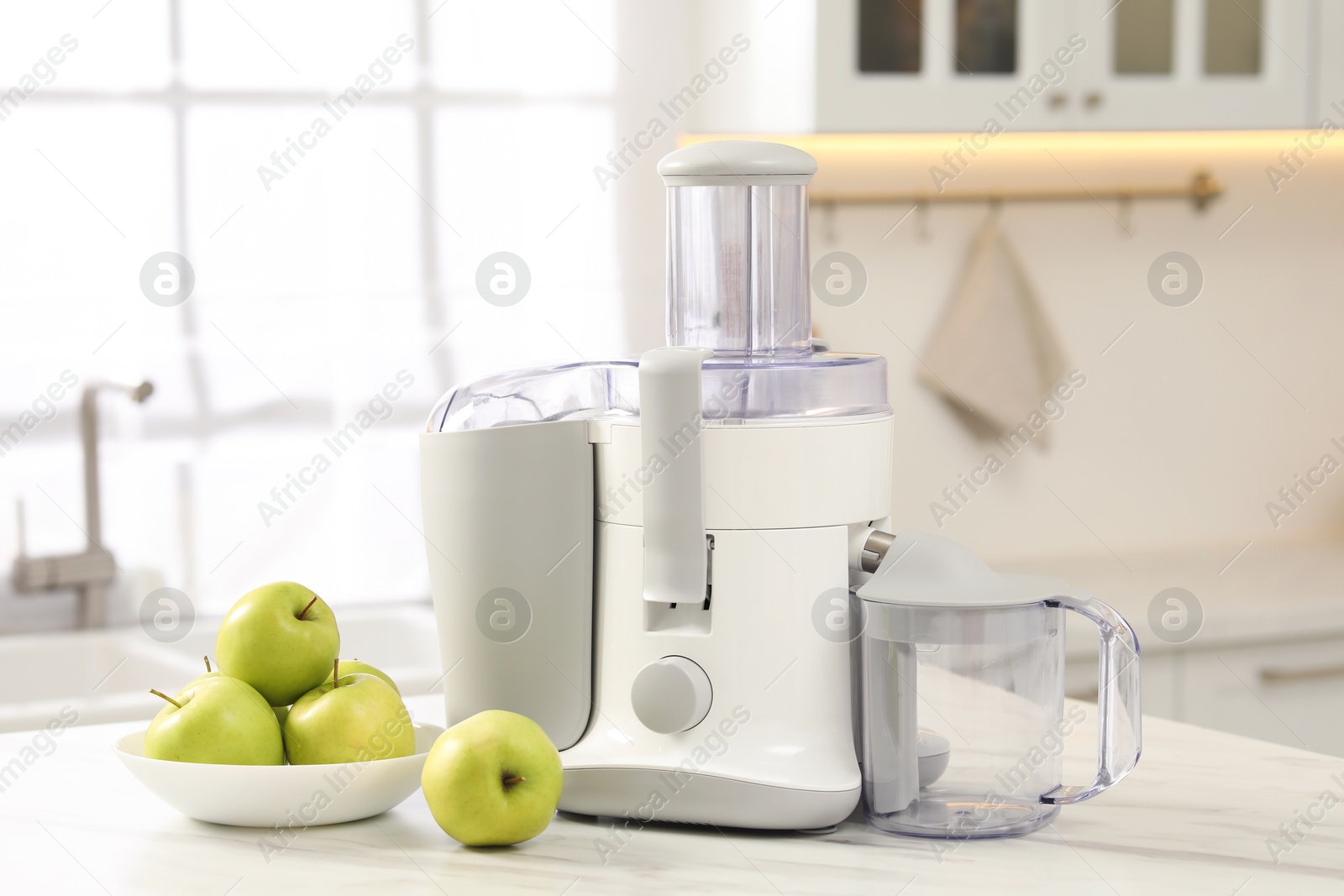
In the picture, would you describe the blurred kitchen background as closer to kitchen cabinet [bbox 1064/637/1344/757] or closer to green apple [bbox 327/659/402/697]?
kitchen cabinet [bbox 1064/637/1344/757]

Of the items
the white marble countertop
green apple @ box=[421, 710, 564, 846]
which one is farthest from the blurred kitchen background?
green apple @ box=[421, 710, 564, 846]

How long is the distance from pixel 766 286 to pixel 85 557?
1.49m

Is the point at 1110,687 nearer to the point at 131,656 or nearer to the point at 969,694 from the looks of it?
the point at 969,694

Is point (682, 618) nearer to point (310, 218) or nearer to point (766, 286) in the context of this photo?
point (766, 286)

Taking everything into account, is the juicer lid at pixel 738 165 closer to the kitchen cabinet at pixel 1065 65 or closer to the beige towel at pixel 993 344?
the kitchen cabinet at pixel 1065 65

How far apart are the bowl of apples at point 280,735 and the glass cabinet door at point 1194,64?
1708 mm

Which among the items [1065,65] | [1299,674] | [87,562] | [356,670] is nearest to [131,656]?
[87,562]

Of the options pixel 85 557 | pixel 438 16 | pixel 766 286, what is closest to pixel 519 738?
pixel 766 286

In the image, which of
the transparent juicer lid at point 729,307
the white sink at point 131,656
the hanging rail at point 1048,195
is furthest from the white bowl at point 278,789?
the hanging rail at point 1048,195

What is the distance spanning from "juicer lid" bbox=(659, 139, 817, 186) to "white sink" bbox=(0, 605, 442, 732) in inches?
47.1

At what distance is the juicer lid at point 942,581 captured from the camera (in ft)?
2.84

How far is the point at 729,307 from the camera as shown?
974mm

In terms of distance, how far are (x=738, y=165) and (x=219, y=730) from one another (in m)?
0.50

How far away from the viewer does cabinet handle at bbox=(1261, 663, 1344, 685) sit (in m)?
2.21
